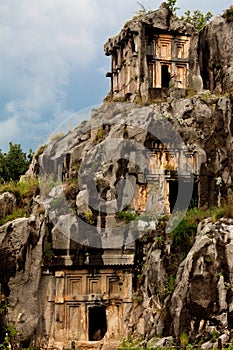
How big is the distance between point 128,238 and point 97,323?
419 centimetres

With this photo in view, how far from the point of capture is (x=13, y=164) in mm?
48312

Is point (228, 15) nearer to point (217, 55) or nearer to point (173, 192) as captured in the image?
Answer: point (217, 55)

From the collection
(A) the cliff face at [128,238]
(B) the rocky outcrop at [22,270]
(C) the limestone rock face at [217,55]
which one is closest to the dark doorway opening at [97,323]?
(A) the cliff face at [128,238]

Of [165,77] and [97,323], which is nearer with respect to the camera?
[97,323]

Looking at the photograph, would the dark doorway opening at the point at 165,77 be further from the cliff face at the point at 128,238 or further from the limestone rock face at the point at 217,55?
the cliff face at the point at 128,238

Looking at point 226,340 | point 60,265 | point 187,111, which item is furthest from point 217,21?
point 226,340

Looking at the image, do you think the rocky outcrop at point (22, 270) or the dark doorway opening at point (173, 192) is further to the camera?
the dark doorway opening at point (173, 192)

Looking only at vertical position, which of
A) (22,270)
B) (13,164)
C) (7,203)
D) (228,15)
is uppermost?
(228,15)

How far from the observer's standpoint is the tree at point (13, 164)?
47.7 metres

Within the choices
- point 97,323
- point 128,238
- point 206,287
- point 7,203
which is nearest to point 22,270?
point 7,203

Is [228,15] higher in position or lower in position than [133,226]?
higher

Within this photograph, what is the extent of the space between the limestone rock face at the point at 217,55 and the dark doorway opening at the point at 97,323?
13.7 m

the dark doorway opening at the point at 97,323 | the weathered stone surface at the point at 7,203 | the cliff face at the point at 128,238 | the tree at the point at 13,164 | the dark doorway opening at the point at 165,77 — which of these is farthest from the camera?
the tree at the point at 13,164

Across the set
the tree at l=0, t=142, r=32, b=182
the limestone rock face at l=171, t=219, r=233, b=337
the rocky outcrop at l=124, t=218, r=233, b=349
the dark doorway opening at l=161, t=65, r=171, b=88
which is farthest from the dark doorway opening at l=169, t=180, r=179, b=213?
the tree at l=0, t=142, r=32, b=182
